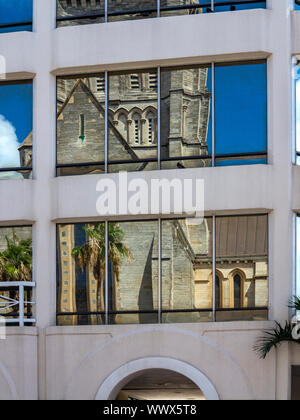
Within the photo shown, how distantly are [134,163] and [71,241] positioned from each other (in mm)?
2268

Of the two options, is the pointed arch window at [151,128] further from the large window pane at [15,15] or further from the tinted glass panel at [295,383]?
the tinted glass panel at [295,383]

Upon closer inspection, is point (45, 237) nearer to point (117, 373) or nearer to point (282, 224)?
point (117, 373)

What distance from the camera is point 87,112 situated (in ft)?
68.7

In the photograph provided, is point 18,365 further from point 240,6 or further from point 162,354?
point 240,6

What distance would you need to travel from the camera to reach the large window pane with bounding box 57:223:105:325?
66.6 feet

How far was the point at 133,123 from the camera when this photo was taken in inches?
808

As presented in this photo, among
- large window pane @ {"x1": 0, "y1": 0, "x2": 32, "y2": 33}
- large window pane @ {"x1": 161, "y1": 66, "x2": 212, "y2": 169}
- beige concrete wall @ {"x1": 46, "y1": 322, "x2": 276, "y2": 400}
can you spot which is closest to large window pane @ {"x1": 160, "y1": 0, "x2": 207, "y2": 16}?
large window pane @ {"x1": 161, "y1": 66, "x2": 212, "y2": 169}

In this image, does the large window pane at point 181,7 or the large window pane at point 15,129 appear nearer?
the large window pane at point 181,7

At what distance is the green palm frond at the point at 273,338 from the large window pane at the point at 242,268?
55 centimetres

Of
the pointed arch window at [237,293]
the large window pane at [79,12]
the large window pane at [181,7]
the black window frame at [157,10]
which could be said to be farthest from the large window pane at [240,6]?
the pointed arch window at [237,293]

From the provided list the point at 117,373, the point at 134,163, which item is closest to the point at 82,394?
the point at 117,373

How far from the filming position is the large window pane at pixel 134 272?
20.1 m

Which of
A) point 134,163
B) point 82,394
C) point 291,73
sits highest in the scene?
point 291,73

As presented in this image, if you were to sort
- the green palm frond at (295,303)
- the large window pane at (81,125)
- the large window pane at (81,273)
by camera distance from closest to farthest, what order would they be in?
1. the green palm frond at (295,303)
2. the large window pane at (81,273)
3. the large window pane at (81,125)
